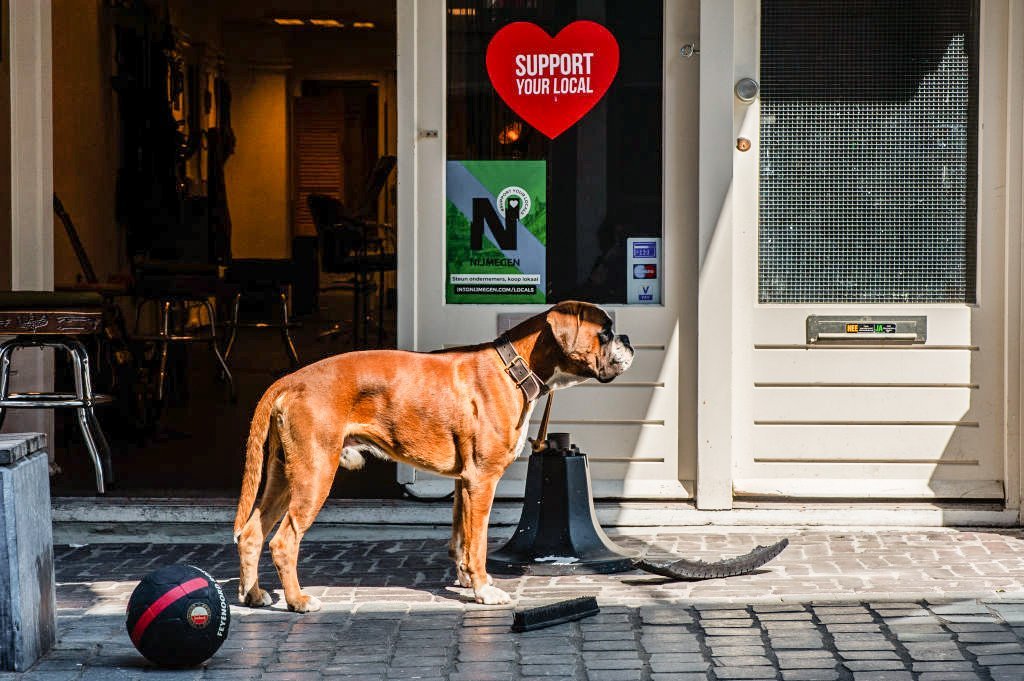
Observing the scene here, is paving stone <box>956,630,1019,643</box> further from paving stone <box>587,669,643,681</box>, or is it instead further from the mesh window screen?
the mesh window screen

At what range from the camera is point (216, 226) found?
1478 cm

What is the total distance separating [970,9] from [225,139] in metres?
11.5

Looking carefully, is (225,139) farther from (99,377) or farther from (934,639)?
(934,639)

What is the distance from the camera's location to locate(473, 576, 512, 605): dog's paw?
17.6 ft

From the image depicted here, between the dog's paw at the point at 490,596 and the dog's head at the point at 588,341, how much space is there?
35.6 inches

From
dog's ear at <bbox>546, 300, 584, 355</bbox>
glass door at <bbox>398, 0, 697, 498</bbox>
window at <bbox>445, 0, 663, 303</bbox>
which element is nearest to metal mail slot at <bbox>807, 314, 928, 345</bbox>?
glass door at <bbox>398, 0, 697, 498</bbox>

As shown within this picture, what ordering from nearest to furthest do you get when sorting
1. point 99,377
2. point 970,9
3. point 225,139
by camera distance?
point 970,9
point 99,377
point 225,139

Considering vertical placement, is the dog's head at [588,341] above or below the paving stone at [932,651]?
above

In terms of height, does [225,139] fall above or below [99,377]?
above

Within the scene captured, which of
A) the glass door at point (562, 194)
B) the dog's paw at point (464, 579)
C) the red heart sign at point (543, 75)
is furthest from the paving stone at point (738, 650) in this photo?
the red heart sign at point (543, 75)

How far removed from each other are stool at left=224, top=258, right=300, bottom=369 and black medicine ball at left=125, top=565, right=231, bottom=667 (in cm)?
653

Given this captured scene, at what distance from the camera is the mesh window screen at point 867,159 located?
6.82m

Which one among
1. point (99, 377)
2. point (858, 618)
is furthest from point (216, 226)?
point (858, 618)

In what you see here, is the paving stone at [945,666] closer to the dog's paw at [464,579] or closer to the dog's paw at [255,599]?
the dog's paw at [464,579]
